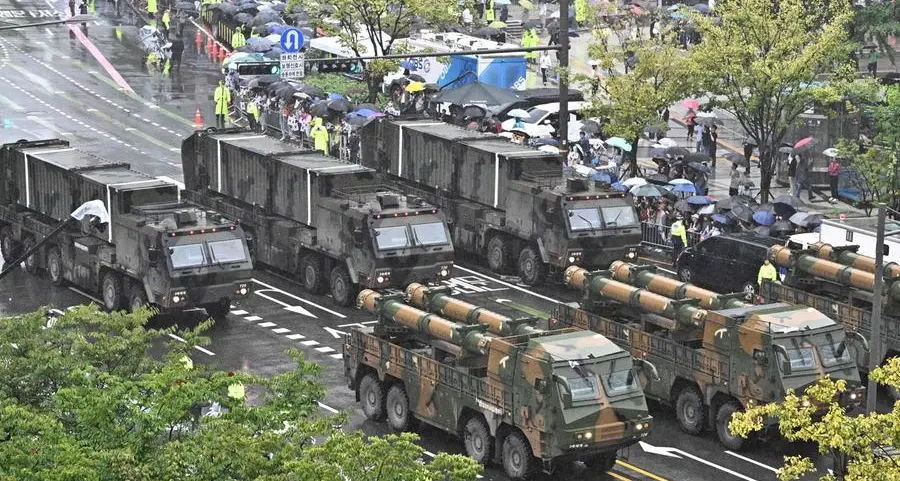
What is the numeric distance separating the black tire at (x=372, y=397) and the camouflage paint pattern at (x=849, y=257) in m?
11.4

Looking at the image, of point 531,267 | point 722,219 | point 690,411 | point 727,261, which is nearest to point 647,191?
point 722,219

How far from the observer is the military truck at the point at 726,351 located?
33.4 meters

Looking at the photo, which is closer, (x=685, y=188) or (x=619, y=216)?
(x=619, y=216)

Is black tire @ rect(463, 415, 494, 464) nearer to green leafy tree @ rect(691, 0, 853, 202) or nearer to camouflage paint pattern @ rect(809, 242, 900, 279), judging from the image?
camouflage paint pattern @ rect(809, 242, 900, 279)

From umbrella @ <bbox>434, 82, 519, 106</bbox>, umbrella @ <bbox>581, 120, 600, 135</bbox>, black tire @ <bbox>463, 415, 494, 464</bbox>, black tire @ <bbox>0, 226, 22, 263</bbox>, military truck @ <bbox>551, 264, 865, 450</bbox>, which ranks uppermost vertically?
umbrella @ <bbox>434, 82, 519, 106</bbox>

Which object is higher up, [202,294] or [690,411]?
[202,294]

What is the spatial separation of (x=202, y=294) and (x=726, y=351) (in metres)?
13.2

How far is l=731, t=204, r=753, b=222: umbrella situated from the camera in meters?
48.1

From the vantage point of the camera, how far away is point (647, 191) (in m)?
50.3

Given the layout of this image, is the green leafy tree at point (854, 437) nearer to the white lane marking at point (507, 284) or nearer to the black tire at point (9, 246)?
the white lane marking at point (507, 284)

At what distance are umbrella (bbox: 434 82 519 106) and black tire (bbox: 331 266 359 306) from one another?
19.2m

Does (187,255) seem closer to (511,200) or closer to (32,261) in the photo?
(32,261)

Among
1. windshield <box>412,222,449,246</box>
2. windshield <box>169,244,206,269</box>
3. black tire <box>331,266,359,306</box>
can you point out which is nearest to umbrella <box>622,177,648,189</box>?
windshield <box>412,222,449,246</box>

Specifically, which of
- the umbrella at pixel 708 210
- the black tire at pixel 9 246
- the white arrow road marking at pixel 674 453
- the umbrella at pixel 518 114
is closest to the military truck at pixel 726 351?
the white arrow road marking at pixel 674 453
